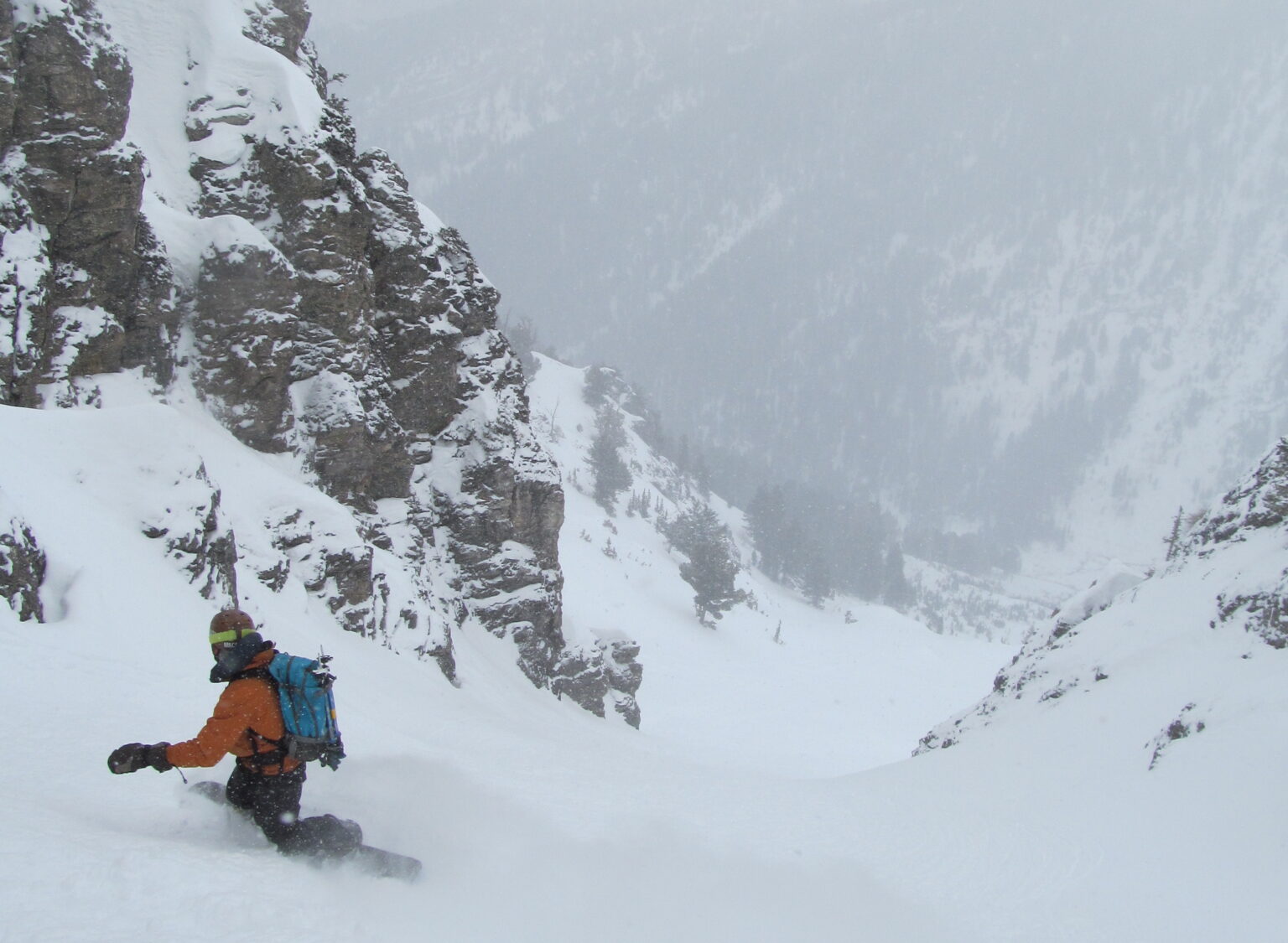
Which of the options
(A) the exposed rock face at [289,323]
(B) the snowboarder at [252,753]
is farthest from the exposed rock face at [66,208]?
(B) the snowboarder at [252,753]

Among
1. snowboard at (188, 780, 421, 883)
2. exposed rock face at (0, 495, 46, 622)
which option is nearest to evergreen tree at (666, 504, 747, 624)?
exposed rock face at (0, 495, 46, 622)

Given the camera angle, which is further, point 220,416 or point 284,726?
point 220,416

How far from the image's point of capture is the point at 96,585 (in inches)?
314

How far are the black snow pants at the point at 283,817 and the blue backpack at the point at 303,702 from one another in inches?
10.0

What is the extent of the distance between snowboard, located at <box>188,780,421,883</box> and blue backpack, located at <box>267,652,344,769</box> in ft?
2.20

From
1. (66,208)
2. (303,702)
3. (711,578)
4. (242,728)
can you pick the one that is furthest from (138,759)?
(711,578)

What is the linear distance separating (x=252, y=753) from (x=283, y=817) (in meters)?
0.47

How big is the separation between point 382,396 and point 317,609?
7.00 meters

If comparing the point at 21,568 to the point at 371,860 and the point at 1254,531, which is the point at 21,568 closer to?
the point at 371,860

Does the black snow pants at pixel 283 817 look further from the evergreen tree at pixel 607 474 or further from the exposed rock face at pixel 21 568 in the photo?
the evergreen tree at pixel 607 474

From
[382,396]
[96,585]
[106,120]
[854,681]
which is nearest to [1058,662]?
[96,585]

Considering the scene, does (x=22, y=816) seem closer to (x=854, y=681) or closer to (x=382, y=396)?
(x=382, y=396)

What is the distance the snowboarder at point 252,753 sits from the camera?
13.7 feet

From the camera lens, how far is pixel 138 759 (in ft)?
13.3
